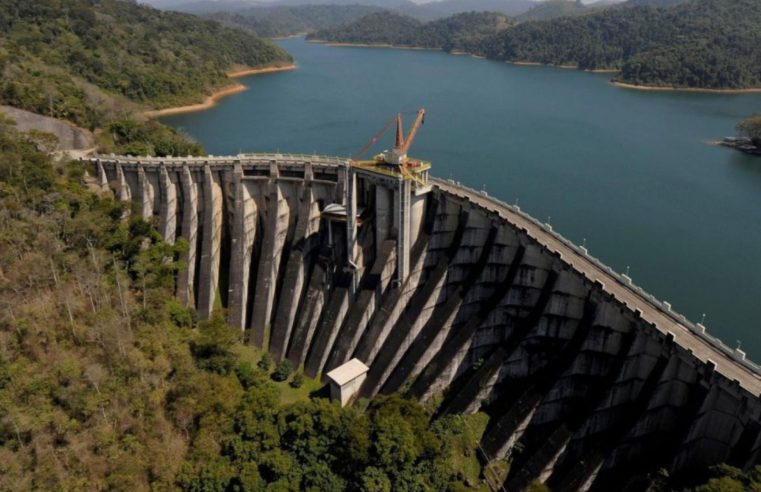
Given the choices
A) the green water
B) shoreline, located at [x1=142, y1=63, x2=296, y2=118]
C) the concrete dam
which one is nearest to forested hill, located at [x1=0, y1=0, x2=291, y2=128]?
shoreline, located at [x1=142, y1=63, x2=296, y2=118]

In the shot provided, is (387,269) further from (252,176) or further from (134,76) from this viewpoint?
(134,76)

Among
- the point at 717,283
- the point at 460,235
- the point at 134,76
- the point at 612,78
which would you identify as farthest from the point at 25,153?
the point at 612,78

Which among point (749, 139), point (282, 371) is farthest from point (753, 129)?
point (282, 371)

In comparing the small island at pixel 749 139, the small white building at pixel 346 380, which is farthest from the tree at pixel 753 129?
the small white building at pixel 346 380

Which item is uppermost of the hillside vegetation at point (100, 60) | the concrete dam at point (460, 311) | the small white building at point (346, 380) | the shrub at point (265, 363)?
the hillside vegetation at point (100, 60)

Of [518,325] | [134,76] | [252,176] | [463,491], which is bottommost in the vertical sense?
[463,491]

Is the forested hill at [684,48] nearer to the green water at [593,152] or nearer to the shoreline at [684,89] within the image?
the shoreline at [684,89]

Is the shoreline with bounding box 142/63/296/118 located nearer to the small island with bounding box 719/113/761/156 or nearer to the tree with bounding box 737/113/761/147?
the small island with bounding box 719/113/761/156
